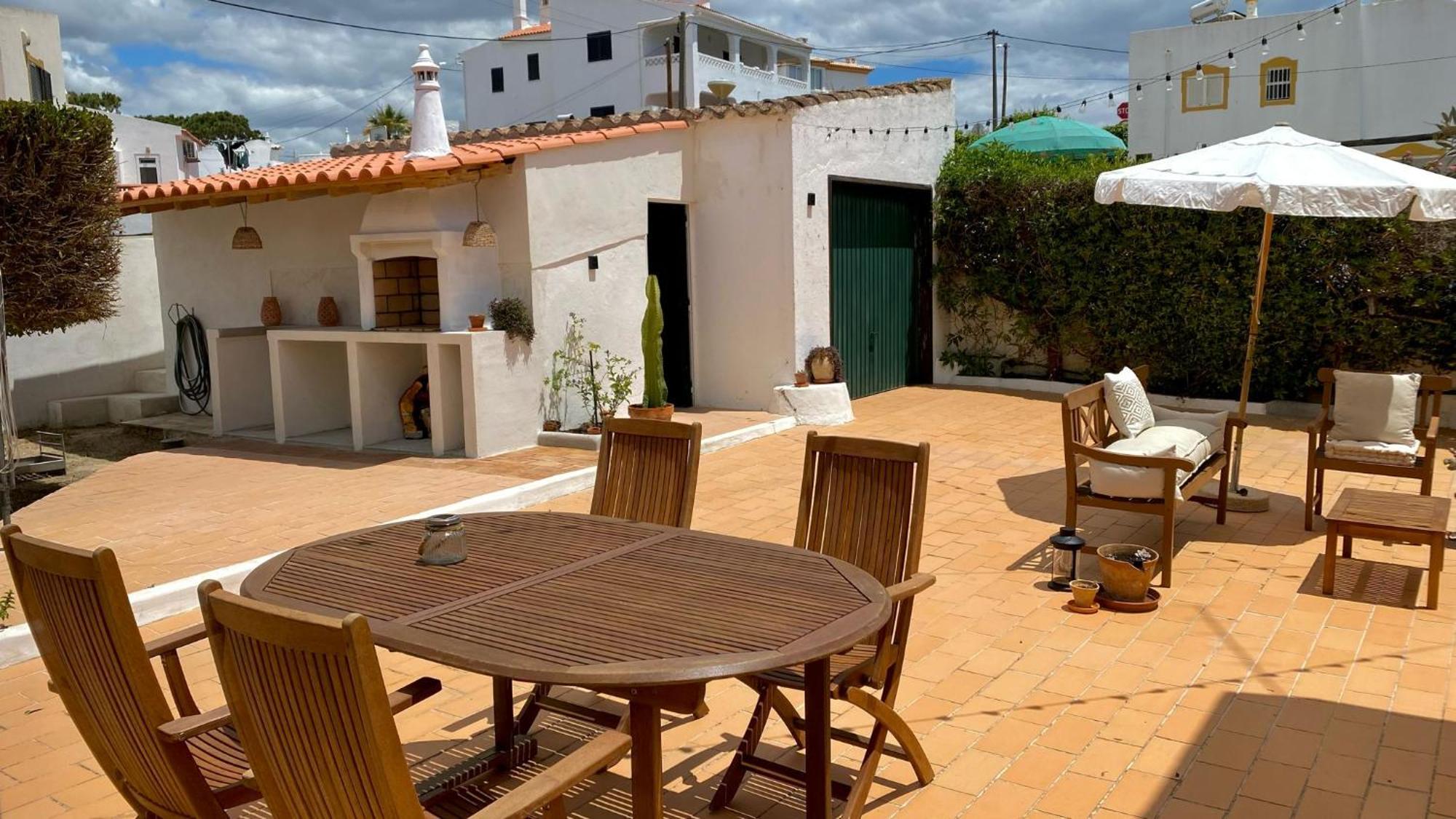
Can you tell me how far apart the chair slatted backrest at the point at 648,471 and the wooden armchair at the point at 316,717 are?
1.90 metres

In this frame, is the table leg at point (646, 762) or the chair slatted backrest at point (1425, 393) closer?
the table leg at point (646, 762)

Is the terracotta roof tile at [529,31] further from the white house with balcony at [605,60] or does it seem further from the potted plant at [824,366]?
the potted plant at [824,366]

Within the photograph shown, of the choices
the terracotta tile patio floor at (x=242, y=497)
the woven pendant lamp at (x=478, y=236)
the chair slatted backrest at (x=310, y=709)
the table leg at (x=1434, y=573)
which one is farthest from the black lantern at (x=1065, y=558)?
the woven pendant lamp at (x=478, y=236)

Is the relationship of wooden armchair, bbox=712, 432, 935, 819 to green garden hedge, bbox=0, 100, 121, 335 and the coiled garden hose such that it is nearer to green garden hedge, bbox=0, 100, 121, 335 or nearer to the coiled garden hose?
green garden hedge, bbox=0, 100, 121, 335

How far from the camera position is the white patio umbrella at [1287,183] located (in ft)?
20.2

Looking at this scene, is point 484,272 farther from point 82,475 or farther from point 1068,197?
point 1068,197

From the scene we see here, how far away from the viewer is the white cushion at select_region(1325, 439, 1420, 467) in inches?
262

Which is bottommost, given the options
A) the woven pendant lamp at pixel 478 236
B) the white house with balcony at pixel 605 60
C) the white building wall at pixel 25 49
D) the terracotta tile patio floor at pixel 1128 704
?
the terracotta tile patio floor at pixel 1128 704

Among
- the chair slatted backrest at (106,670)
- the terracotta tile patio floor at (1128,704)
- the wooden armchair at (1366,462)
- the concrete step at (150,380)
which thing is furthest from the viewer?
the concrete step at (150,380)

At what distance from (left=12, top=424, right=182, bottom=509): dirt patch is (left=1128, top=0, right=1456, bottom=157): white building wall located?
23256 millimetres

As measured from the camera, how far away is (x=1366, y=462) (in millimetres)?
6691

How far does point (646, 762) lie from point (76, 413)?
12.7m

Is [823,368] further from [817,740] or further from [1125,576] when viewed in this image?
[817,740]

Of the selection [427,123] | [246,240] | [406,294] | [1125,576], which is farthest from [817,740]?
[246,240]
